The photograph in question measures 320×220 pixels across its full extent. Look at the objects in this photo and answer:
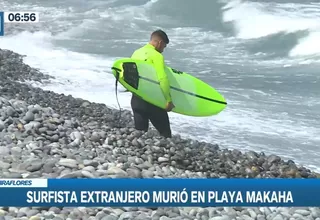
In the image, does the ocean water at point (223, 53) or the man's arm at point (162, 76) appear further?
the ocean water at point (223, 53)

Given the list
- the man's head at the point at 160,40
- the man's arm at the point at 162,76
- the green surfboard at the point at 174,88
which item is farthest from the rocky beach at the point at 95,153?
the man's head at the point at 160,40

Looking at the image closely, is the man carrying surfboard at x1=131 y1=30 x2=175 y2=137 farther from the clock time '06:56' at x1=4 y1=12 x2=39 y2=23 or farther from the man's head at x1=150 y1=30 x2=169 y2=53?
the clock time '06:56' at x1=4 y1=12 x2=39 y2=23

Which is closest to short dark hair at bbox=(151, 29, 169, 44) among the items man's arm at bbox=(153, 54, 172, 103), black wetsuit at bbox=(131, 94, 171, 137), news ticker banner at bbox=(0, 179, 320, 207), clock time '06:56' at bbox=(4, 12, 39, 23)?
man's arm at bbox=(153, 54, 172, 103)

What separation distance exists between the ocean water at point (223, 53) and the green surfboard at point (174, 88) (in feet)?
0.14

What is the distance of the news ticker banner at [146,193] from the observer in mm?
4242

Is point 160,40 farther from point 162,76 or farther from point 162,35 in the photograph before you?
point 162,76

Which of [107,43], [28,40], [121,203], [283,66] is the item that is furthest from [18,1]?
[283,66]

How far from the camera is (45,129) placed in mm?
4773

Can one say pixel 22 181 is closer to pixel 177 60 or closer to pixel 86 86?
pixel 86 86

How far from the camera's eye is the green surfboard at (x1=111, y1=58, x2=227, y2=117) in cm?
450

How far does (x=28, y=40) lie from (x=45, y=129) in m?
0.53

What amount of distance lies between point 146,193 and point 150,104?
0.56 meters

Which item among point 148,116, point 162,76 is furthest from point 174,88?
point 148,116

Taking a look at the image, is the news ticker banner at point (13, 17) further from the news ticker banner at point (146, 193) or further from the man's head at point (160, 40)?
the news ticker banner at point (146, 193)
